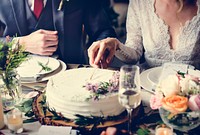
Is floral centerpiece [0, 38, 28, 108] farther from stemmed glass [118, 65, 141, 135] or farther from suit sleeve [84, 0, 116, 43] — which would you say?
suit sleeve [84, 0, 116, 43]

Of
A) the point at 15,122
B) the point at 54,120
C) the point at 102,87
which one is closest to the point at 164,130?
the point at 102,87

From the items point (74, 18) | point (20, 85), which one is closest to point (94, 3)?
point (74, 18)

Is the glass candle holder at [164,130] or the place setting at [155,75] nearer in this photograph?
the glass candle holder at [164,130]

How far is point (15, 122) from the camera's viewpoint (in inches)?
49.4

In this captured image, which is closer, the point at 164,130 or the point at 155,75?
the point at 164,130

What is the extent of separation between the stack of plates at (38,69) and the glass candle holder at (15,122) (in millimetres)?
352

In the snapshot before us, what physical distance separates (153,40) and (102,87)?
2.75 feet

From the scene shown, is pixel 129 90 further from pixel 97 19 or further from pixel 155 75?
pixel 97 19

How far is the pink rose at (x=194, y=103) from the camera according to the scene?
1125 mm

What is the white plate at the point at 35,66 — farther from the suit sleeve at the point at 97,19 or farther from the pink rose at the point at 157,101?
the pink rose at the point at 157,101

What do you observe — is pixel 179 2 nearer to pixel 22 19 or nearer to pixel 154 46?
pixel 154 46

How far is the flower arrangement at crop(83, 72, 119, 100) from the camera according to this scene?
1278mm

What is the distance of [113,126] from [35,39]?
820 mm

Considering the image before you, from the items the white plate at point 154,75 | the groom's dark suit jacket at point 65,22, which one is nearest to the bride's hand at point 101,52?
the white plate at point 154,75
